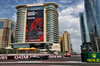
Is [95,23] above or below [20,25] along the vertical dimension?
above

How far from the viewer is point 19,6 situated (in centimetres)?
13325

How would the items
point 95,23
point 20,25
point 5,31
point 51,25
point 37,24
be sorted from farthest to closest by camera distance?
point 5,31 → point 20,25 → point 95,23 → point 37,24 → point 51,25

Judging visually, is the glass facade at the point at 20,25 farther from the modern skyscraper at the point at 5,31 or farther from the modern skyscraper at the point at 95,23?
the modern skyscraper at the point at 95,23

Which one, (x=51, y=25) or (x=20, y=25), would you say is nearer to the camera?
(x=51, y=25)

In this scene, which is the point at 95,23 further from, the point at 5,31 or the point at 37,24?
the point at 5,31

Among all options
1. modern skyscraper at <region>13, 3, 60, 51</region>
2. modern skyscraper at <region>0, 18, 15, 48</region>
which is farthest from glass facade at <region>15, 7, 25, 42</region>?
modern skyscraper at <region>0, 18, 15, 48</region>

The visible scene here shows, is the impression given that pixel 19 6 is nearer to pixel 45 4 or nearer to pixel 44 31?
pixel 45 4

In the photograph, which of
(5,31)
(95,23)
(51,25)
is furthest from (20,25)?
(95,23)

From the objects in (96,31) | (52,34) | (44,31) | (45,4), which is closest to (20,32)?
(44,31)

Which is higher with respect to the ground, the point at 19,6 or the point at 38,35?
the point at 19,6

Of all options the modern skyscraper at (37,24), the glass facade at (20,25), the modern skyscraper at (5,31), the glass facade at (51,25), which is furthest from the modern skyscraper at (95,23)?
the modern skyscraper at (5,31)

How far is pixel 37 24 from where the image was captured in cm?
12194

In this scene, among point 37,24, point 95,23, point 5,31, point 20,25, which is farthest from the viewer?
point 5,31

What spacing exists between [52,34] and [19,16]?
53.0 m
